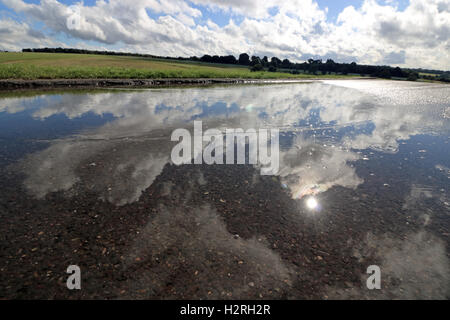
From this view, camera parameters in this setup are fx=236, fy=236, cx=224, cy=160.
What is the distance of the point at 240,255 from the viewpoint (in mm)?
4941

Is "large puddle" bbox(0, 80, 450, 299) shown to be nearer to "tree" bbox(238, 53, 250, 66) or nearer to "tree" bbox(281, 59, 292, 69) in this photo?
"tree" bbox(238, 53, 250, 66)

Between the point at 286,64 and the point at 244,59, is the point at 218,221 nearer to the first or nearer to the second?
the point at 244,59

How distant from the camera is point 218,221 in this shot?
19.7 ft

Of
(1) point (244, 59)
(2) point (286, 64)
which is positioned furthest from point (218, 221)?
(2) point (286, 64)

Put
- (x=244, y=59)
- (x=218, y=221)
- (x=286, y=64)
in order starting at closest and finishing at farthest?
(x=218, y=221) → (x=244, y=59) → (x=286, y=64)

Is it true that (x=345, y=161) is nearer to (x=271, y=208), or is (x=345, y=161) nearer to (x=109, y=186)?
(x=271, y=208)

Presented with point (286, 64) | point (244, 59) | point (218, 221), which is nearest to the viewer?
point (218, 221)

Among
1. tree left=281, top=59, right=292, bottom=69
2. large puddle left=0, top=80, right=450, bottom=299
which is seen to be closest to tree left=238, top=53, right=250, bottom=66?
tree left=281, top=59, right=292, bottom=69

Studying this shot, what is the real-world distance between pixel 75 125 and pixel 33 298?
1278cm

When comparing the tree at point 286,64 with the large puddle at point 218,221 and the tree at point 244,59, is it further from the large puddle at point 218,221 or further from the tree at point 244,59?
the large puddle at point 218,221

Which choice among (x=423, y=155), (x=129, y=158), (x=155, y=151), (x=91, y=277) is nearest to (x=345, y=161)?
(x=423, y=155)

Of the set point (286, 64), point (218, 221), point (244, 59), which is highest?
point (244, 59)

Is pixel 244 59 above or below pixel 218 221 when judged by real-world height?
above

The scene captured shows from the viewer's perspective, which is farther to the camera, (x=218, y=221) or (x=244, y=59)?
(x=244, y=59)
